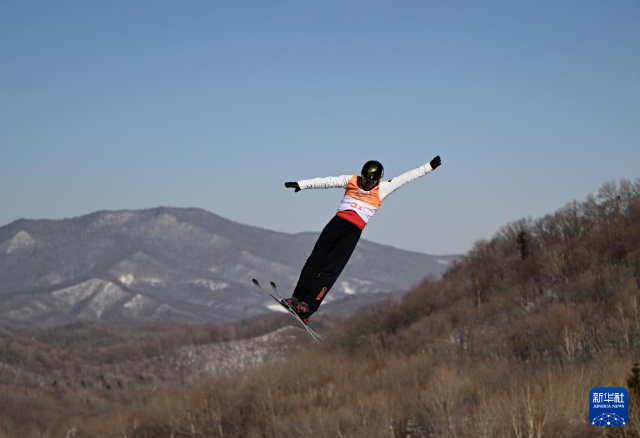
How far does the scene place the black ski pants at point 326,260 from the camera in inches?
568

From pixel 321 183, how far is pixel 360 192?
771 millimetres

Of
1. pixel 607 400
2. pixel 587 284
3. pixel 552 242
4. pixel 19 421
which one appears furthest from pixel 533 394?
pixel 19 421

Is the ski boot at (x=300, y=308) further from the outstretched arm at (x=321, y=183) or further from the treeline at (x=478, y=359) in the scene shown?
the treeline at (x=478, y=359)

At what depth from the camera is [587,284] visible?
10006 cm

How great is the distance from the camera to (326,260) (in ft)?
48.1

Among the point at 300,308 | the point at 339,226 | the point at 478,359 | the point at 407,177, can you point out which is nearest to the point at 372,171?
the point at 407,177

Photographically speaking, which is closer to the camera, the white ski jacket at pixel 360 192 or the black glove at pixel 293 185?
the black glove at pixel 293 185

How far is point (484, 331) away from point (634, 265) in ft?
72.7

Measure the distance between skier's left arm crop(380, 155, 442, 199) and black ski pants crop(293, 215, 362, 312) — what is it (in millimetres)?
945

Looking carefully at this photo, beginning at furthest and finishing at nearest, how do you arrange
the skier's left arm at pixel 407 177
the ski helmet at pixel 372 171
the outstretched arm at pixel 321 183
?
the skier's left arm at pixel 407 177 → the outstretched arm at pixel 321 183 → the ski helmet at pixel 372 171

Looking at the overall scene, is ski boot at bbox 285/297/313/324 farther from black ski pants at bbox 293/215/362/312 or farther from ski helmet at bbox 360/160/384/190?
ski helmet at bbox 360/160/384/190

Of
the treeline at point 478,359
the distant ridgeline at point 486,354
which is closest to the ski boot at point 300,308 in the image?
the distant ridgeline at point 486,354

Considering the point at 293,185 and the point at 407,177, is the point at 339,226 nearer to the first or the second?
the point at 293,185

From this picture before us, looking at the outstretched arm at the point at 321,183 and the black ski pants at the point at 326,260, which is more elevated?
the outstretched arm at the point at 321,183
